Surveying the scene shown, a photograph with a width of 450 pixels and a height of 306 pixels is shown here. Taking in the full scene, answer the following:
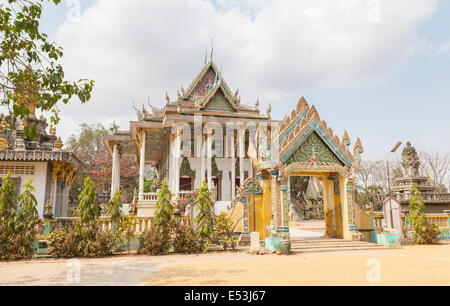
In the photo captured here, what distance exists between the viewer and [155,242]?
9.39 m

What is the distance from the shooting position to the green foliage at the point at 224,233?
10.1 meters

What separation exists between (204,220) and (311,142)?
4.69 metres

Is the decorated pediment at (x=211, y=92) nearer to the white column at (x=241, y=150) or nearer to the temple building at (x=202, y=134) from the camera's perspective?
the temple building at (x=202, y=134)

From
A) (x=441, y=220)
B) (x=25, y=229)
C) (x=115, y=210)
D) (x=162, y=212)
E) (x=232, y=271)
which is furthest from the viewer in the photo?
(x=441, y=220)

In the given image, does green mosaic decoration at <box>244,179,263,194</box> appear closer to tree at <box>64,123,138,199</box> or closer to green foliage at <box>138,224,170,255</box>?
green foliage at <box>138,224,170,255</box>

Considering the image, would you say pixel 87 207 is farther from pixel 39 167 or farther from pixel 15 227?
pixel 39 167

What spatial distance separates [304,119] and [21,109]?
8.58 meters

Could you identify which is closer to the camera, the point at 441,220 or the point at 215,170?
the point at 441,220

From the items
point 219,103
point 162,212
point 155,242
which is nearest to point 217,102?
point 219,103

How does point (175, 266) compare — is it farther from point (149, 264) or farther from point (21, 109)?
point (21, 109)

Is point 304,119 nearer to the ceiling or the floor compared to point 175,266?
nearer to the ceiling

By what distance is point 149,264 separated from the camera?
770 centimetres

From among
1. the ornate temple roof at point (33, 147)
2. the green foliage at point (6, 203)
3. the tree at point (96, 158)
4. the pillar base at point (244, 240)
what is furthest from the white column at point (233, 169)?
the tree at point (96, 158)
